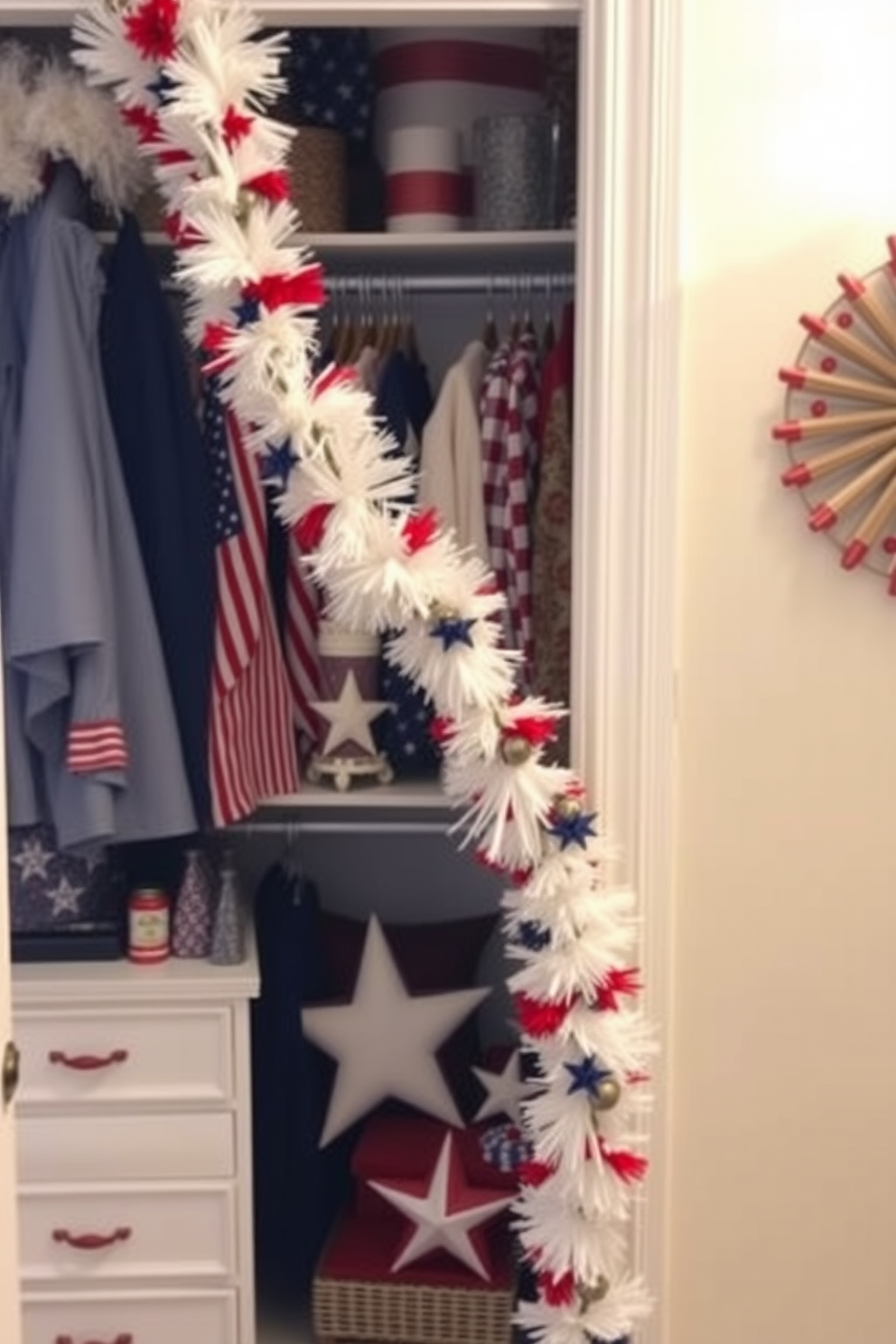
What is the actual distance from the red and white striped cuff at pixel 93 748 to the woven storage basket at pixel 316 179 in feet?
2.80

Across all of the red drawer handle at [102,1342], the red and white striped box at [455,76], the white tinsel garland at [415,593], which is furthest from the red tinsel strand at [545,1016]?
the red and white striped box at [455,76]

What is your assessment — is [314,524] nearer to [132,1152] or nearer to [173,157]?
[173,157]

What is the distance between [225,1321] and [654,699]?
44.5 inches

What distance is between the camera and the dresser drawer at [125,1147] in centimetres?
220

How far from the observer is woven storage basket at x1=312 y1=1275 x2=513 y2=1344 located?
2.31 meters

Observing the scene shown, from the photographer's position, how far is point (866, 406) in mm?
1964

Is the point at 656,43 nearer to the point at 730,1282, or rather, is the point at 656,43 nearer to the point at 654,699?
the point at 654,699

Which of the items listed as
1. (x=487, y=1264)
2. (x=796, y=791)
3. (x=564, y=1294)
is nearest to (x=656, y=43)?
(x=796, y=791)

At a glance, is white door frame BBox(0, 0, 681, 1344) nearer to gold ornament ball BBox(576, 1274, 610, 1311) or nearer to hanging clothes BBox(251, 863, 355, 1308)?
gold ornament ball BBox(576, 1274, 610, 1311)

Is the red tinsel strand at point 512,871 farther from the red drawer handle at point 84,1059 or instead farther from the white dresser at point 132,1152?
the red drawer handle at point 84,1059

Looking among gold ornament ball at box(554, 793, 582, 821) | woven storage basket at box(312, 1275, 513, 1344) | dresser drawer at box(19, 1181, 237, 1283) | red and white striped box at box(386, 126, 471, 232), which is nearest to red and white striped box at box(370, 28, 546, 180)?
red and white striped box at box(386, 126, 471, 232)

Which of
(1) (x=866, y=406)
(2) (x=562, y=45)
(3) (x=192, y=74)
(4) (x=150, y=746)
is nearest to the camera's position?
(3) (x=192, y=74)

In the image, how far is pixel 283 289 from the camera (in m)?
1.87

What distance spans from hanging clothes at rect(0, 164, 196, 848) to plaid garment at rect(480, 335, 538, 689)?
54 centimetres
